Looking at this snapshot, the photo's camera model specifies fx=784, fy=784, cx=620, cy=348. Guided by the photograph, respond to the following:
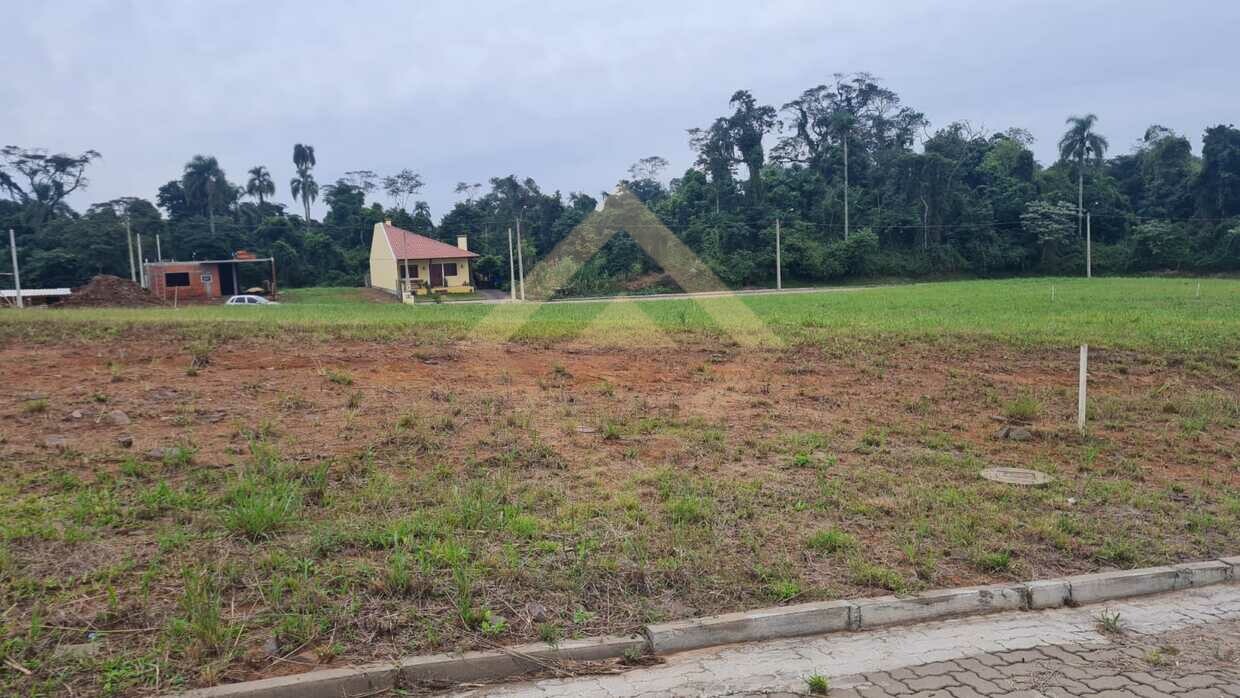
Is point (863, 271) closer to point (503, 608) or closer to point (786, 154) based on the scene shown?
point (786, 154)

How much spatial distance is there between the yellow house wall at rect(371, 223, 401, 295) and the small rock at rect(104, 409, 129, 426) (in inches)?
1547

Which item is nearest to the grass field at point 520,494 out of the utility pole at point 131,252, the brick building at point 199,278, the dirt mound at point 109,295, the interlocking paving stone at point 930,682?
the interlocking paving stone at point 930,682

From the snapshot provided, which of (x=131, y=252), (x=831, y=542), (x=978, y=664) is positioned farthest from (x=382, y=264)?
(x=978, y=664)

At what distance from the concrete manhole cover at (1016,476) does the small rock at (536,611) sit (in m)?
3.99

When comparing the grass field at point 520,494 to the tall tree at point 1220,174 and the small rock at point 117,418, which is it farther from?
the tall tree at point 1220,174

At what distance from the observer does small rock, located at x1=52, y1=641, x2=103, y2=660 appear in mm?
3469

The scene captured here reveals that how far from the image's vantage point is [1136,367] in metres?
11.3

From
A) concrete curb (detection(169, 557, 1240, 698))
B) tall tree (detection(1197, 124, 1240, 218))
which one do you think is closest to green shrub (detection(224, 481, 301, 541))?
concrete curb (detection(169, 557, 1240, 698))

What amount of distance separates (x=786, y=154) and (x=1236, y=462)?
6475cm

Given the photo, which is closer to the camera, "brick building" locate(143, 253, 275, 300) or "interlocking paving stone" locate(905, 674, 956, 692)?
"interlocking paving stone" locate(905, 674, 956, 692)

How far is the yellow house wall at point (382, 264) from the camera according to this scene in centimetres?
4828

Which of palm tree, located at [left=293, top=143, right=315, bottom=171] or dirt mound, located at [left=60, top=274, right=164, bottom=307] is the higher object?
palm tree, located at [left=293, top=143, right=315, bottom=171]

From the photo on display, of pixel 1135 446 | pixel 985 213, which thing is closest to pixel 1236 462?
pixel 1135 446

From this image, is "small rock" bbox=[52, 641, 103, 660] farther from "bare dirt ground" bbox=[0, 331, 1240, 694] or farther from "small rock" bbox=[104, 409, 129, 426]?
"small rock" bbox=[104, 409, 129, 426]
